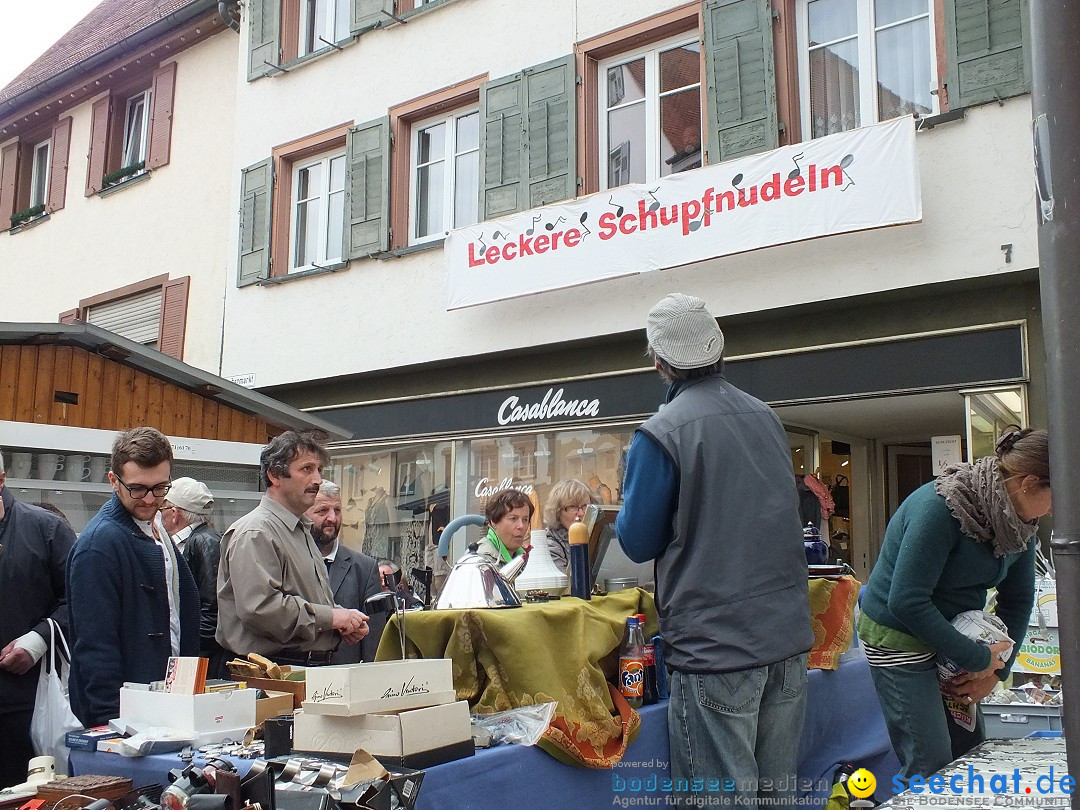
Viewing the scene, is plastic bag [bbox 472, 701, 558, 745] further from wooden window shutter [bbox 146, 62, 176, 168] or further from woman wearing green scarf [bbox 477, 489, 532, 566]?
wooden window shutter [bbox 146, 62, 176, 168]

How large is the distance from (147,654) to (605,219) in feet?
23.2

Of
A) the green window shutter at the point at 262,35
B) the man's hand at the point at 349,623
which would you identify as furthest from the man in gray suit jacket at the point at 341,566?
the green window shutter at the point at 262,35

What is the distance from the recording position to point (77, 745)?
293 centimetres

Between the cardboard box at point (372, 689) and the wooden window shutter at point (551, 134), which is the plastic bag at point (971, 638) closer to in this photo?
the cardboard box at point (372, 689)

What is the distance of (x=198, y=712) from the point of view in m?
2.82

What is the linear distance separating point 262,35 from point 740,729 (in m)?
13.1

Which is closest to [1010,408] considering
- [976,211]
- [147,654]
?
[976,211]

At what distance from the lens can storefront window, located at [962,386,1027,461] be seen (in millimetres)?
7887

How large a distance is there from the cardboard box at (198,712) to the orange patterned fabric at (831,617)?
2179 mm

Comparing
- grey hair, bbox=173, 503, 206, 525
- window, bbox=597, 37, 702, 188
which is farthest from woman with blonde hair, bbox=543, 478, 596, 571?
window, bbox=597, 37, 702, 188

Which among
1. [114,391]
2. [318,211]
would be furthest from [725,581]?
[318,211]

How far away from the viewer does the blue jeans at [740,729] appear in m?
2.83

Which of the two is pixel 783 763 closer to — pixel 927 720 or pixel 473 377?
pixel 927 720

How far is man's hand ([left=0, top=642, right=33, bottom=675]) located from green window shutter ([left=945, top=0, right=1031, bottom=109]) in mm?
7406
